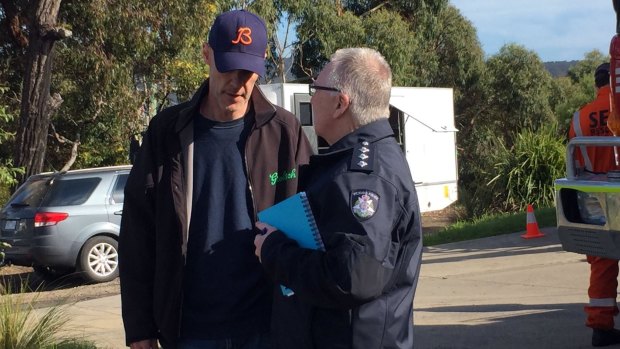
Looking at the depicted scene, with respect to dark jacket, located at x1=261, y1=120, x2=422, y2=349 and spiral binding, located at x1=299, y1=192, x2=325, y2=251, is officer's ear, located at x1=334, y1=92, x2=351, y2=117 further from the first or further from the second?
spiral binding, located at x1=299, y1=192, x2=325, y2=251

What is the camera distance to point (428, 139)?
19969 mm

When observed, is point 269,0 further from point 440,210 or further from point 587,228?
point 587,228

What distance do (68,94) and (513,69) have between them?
21464 mm

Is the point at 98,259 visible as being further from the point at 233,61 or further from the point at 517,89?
the point at 517,89

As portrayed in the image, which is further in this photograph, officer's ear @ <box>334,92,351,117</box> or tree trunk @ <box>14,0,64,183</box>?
tree trunk @ <box>14,0,64,183</box>

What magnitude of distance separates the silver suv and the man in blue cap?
9522 millimetres

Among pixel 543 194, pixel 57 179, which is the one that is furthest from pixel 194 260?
pixel 543 194

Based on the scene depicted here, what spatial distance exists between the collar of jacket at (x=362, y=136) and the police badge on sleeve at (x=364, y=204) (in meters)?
0.21

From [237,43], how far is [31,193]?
10127mm

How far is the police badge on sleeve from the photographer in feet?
7.79

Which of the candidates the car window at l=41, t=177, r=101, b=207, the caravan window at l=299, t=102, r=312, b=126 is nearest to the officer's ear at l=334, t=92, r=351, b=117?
the car window at l=41, t=177, r=101, b=207

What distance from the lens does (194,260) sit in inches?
122

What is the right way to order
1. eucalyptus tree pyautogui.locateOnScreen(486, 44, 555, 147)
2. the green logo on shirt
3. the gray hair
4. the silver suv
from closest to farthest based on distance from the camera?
the gray hair
the green logo on shirt
the silver suv
eucalyptus tree pyautogui.locateOnScreen(486, 44, 555, 147)

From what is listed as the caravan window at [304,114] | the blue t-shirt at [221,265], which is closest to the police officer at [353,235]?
the blue t-shirt at [221,265]
